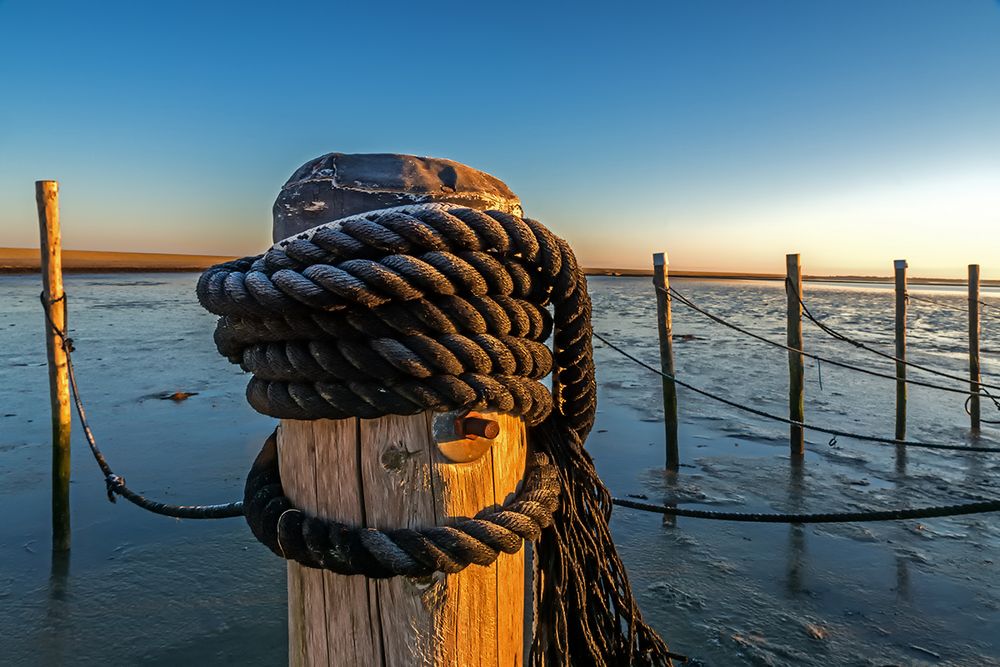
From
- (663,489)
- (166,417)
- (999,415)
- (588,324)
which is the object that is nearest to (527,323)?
(588,324)

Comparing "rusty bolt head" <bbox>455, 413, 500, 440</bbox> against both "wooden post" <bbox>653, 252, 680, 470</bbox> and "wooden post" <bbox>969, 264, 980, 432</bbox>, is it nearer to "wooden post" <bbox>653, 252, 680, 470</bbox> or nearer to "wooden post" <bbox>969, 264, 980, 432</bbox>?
"wooden post" <bbox>653, 252, 680, 470</bbox>

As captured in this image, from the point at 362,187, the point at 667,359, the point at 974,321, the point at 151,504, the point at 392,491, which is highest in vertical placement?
the point at 362,187

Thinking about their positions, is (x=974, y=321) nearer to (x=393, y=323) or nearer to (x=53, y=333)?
(x=393, y=323)

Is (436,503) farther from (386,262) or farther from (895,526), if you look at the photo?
(895,526)

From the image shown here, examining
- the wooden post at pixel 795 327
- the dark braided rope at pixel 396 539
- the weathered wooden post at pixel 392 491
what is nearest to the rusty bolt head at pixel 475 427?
the weathered wooden post at pixel 392 491

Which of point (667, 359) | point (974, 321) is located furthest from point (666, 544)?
point (974, 321)

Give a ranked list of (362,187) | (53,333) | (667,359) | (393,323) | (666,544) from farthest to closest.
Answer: (667,359) → (666,544) → (53,333) → (362,187) → (393,323)

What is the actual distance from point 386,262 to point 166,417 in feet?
26.3

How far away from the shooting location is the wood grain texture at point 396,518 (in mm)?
1160

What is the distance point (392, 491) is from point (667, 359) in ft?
19.4

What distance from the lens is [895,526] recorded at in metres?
4.95

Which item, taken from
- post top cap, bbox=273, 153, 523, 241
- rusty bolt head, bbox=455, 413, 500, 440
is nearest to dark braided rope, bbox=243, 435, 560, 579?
rusty bolt head, bbox=455, 413, 500, 440

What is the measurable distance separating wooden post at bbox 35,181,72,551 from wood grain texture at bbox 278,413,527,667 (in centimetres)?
403

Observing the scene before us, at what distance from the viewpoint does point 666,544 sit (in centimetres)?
465
